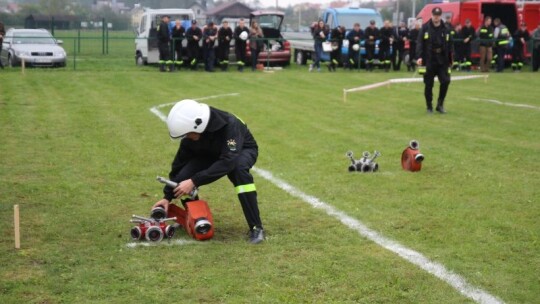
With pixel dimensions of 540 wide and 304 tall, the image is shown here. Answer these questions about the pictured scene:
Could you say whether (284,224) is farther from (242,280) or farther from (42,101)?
(42,101)

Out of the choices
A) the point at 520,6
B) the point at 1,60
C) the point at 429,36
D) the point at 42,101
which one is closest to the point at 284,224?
the point at 429,36

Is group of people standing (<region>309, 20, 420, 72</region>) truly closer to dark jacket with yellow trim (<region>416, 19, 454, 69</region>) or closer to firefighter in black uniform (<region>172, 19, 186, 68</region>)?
firefighter in black uniform (<region>172, 19, 186, 68</region>)

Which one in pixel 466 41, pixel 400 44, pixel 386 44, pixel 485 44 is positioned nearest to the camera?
pixel 466 41

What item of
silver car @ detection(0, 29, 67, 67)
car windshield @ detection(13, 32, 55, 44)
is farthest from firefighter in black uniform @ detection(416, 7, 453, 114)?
car windshield @ detection(13, 32, 55, 44)

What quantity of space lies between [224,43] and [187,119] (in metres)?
23.5

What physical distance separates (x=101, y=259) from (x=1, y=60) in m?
25.3

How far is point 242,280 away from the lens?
19.8 ft

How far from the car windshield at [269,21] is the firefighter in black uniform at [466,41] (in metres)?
8.80

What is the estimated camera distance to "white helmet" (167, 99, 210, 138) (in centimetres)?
689

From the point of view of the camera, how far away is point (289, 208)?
8.50m

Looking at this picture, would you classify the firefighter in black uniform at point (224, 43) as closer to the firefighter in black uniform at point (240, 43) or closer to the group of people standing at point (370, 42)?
the firefighter in black uniform at point (240, 43)

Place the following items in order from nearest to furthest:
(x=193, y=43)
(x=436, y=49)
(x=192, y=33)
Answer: (x=436, y=49)
(x=192, y=33)
(x=193, y=43)

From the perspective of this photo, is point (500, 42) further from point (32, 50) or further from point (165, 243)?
point (165, 243)

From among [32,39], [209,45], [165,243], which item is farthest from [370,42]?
[165,243]
